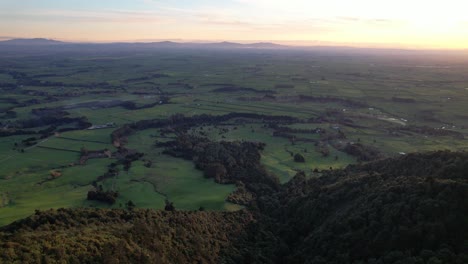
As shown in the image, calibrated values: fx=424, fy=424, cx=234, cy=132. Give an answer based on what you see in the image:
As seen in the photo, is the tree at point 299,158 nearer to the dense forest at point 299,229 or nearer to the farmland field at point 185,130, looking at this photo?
the farmland field at point 185,130

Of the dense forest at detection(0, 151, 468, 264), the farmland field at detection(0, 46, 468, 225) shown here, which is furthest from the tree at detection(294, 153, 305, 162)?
the dense forest at detection(0, 151, 468, 264)

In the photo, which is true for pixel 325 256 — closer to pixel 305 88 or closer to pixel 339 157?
pixel 339 157

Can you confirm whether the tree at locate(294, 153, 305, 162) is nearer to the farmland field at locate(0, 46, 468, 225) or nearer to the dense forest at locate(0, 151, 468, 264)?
the farmland field at locate(0, 46, 468, 225)

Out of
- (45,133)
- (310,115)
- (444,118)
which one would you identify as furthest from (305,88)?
(45,133)

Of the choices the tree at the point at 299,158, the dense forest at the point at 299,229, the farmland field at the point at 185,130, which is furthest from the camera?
the tree at the point at 299,158

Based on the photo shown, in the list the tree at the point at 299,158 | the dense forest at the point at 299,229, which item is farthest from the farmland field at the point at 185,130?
the dense forest at the point at 299,229

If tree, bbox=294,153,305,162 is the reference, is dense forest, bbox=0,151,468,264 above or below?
above

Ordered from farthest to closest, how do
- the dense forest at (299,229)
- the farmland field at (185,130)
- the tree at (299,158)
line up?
the tree at (299,158) < the farmland field at (185,130) < the dense forest at (299,229)
